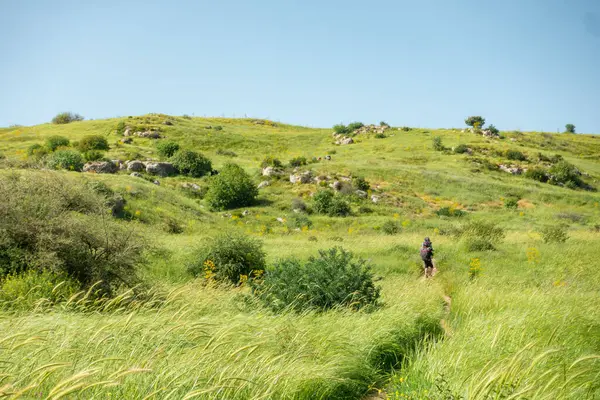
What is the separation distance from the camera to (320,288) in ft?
31.2

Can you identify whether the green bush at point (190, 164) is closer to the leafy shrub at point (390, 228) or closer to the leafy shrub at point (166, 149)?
the leafy shrub at point (166, 149)

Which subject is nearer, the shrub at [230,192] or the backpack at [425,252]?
the backpack at [425,252]

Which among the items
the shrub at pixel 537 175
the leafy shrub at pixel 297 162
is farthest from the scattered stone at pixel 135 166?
the shrub at pixel 537 175

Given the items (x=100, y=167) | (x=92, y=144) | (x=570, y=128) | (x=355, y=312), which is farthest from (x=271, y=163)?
(x=570, y=128)

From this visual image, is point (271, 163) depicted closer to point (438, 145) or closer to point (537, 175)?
point (438, 145)

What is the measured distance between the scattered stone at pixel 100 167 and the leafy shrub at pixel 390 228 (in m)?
30.4

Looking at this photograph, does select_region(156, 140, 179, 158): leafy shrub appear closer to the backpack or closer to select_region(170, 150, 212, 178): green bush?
select_region(170, 150, 212, 178): green bush

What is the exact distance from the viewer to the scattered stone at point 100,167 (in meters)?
46.5

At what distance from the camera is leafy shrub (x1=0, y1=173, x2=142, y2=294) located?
1034 cm

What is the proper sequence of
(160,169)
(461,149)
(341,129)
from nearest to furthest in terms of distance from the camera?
(160,169) < (461,149) < (341,129)

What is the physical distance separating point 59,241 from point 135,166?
42.3 meters

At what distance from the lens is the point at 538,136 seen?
96562 millimetres

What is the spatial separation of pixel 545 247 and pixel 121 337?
21.0 metres

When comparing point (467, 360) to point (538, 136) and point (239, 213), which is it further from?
point (538, 136)
